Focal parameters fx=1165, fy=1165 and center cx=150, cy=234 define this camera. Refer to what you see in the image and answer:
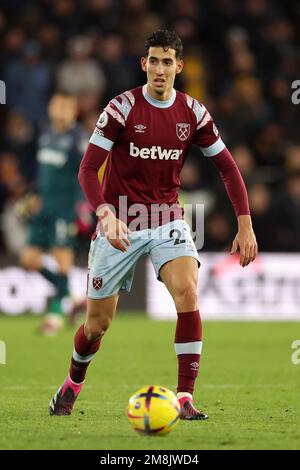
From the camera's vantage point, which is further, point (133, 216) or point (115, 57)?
point (115, 57)

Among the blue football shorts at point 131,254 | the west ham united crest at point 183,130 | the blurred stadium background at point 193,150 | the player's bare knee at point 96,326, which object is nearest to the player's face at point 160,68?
the west ham united crest at point 183,130

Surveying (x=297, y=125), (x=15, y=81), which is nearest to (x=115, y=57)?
(x=15, y=81)

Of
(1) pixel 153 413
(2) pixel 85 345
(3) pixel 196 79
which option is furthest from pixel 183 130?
(3) pixel 196 79

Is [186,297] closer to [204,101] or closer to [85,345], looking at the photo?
[85,345]

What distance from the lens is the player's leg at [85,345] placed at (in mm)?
6617

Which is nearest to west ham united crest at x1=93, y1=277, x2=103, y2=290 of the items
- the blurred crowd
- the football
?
the football

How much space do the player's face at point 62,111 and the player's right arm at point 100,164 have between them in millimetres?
5405

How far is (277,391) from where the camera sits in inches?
311

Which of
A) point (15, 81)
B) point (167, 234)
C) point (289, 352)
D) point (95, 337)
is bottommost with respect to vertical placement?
point (289, 352)

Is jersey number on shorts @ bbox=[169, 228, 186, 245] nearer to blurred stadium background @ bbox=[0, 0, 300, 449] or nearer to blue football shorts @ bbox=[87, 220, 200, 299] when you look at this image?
blue football shorts @ bbox=[87, 220, 200, 299]

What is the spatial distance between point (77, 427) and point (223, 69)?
1134 centimetres

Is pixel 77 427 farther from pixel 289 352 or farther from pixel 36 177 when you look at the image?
pixel 36 177

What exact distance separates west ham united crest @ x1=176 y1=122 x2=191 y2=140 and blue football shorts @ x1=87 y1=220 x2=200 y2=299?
49 centimetres
